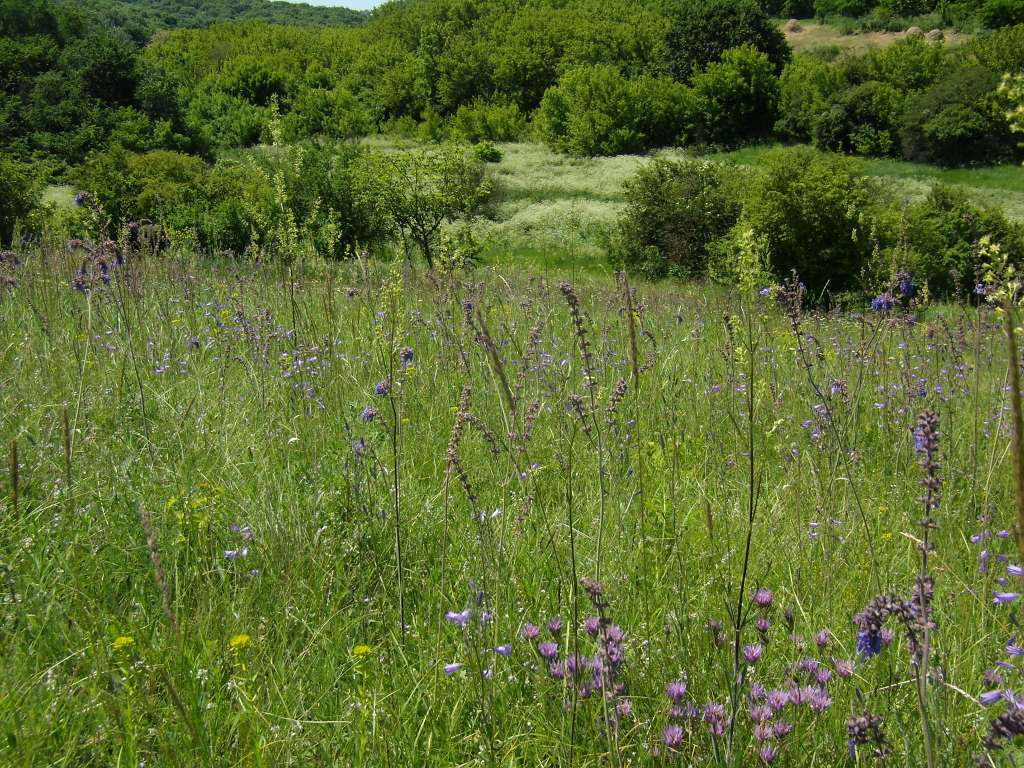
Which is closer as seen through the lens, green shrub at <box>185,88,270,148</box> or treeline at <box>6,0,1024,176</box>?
treeline at <box>6,0,1024,176</box>

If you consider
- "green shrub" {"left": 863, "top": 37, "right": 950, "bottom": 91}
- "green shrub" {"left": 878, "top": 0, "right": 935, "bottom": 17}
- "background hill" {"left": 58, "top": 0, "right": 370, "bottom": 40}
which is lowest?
"green shrub" {"left": 863, "top": 37, "right": 950, "bottom": 91}

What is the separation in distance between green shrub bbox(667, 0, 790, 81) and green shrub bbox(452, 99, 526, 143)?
14.9m

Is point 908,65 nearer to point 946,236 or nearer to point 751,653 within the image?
point 946,236

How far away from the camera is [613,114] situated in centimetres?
5384

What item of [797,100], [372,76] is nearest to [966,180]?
[797,100]

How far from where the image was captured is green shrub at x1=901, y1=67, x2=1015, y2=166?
1709 inches

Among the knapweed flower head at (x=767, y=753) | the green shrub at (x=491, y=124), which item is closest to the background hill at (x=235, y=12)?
the green shrub at (x=491, y=124)

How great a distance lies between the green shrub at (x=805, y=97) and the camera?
52000 mm

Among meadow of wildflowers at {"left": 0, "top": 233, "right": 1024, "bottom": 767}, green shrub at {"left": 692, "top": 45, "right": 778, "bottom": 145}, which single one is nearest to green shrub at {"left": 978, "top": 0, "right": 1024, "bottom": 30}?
green shrub at {"left": 692, "top": 45, "right": 778, "bottom": 145}

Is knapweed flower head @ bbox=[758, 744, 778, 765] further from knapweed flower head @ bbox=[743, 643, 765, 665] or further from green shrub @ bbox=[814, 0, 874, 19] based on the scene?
green shrub @ bbox=[814, 0, 874, 19]

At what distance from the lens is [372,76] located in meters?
81.2

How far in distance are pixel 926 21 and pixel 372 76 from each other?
57099 mm

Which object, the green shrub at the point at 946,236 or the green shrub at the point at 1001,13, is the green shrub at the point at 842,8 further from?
the green shrub at the point at 946,236

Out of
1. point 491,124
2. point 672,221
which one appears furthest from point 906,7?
point 672,221
